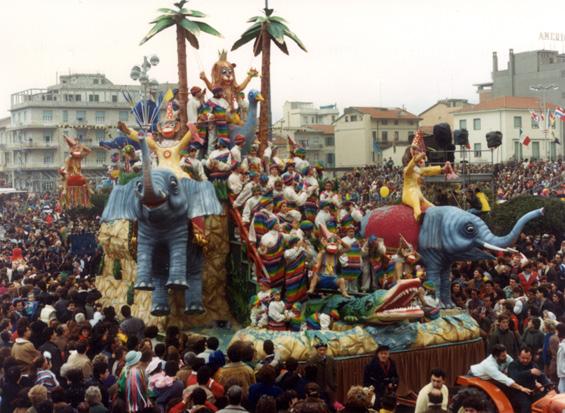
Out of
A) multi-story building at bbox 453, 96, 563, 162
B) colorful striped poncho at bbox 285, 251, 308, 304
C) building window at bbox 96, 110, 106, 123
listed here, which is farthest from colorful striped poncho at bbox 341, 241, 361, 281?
building window at bbox 96, 110, 106, 123

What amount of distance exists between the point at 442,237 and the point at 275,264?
4.05 meters

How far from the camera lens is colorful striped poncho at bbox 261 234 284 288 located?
1350 cm

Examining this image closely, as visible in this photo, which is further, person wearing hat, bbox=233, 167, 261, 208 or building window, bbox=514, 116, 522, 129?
building window, bbox=514, 116, 522, 129

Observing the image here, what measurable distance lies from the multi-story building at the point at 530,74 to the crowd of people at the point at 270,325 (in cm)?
3312

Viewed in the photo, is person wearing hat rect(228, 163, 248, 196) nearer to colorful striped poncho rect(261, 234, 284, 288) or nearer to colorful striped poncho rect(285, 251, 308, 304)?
colorful striped poncho rect(261, 234, 284, 288)

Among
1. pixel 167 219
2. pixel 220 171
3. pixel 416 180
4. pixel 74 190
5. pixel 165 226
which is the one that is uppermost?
pixel 220 171

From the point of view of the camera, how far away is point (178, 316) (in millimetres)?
15602

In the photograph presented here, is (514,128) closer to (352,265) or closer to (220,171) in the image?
(220,171)

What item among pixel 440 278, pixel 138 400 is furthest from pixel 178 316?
pixel 138 400

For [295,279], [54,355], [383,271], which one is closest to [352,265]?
[383,271]

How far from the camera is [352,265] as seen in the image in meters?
13.8

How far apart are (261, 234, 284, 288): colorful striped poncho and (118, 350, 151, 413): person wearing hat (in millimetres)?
4760

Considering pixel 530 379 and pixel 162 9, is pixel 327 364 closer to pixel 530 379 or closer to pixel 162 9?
pixel 530 379

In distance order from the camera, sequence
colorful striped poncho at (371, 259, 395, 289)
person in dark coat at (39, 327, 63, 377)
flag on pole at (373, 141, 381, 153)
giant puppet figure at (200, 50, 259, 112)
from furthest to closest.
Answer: flag on pole at (373, 141, 381, 153) < giant puppet figure at (200, 50, 259, 112) < colorful striped poncho at (371, 259, 395, 289) < person in dark coat at (39, 327, 63, 377)
